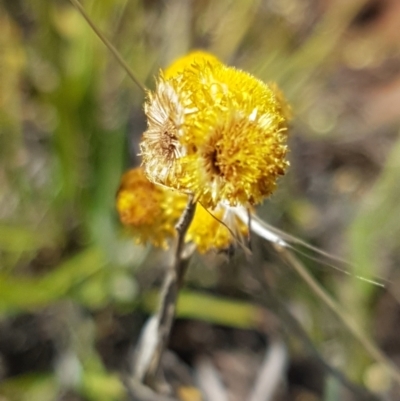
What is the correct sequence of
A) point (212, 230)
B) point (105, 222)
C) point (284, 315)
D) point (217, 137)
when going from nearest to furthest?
point (217, 137), point (212, 230), point (284, 315), point (105, 222)

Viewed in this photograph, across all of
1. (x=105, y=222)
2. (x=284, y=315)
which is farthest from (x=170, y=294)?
(x=105, y=222)

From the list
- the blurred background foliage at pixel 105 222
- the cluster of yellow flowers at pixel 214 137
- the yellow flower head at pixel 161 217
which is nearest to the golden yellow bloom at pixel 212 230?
the yellow flower head at pixel 161 217

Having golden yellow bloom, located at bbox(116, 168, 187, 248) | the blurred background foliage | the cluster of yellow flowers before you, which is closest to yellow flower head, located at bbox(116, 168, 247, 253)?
golden yellow bloom, located at bbox(116, 168, 187, 248)

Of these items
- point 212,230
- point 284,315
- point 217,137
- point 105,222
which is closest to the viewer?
point 217,137

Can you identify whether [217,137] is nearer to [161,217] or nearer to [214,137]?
[214,137]

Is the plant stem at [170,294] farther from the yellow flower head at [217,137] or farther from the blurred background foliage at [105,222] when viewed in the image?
the blurred background foliage at [105,222]

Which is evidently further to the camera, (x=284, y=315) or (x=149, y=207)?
(x=284, y=315)

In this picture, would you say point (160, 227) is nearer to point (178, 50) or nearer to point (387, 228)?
point (387, 228)

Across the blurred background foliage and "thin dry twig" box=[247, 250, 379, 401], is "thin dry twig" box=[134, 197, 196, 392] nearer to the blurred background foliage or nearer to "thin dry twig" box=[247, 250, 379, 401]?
"thin dry twig" box=[247, 250, 379, 401]
